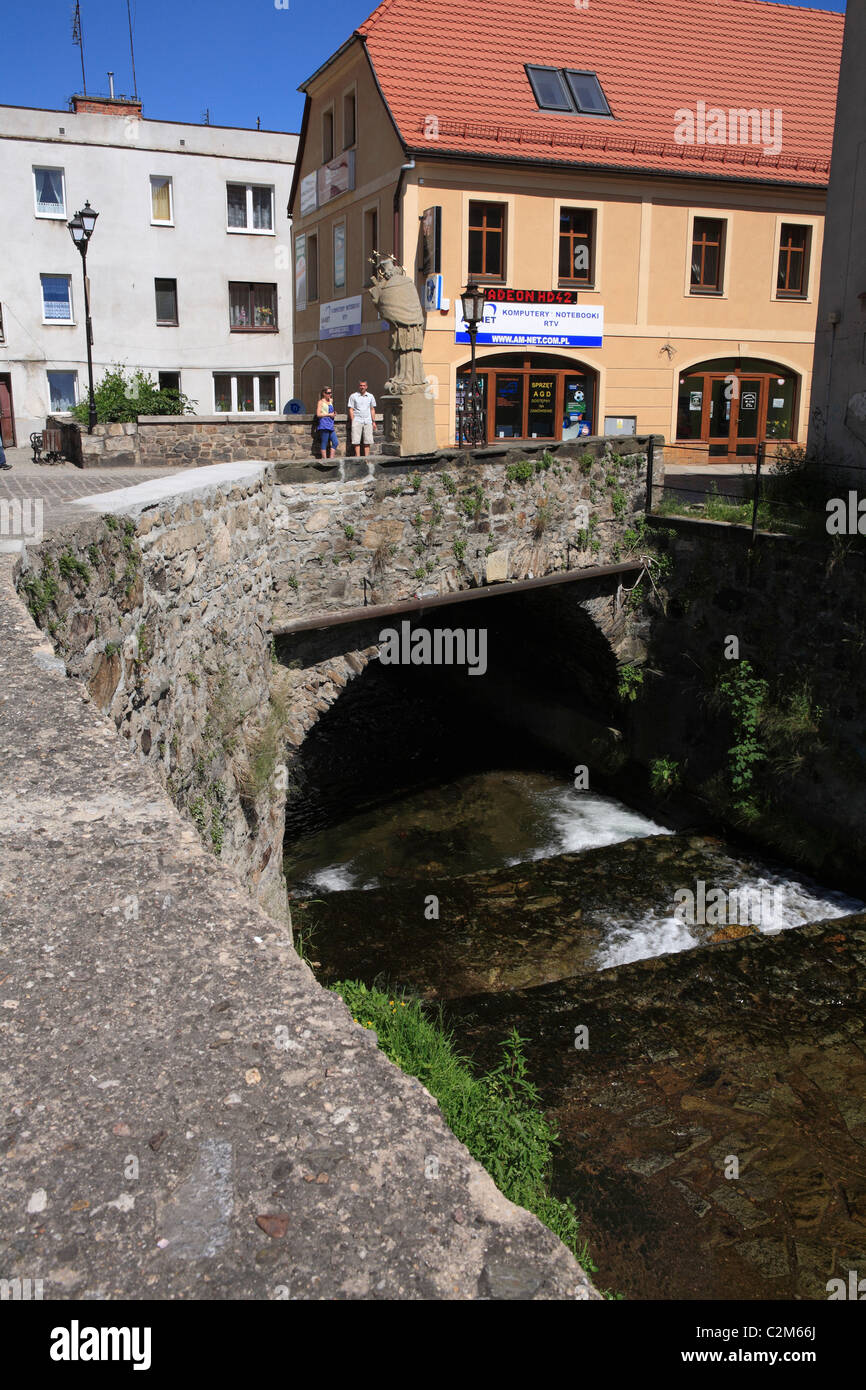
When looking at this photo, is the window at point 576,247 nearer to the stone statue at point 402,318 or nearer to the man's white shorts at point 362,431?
the man's white shorts at point 362,431

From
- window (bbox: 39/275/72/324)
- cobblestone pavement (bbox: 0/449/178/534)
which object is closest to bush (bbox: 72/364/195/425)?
cobblestone pavement (bbox: 0/449/178/534)

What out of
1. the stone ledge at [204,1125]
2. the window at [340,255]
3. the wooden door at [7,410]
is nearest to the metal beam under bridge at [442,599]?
the stone ledge at [204,1125]

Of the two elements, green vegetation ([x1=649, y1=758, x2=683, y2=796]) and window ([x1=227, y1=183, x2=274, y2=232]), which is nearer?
green vegetation ([x1=649, y1=758, x2=683, y2=796])

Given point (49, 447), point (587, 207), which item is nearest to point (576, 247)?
point (587, 207)

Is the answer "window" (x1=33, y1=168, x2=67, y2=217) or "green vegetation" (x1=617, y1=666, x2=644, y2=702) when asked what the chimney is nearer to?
"window" (x1=33, y1=168, x2=67, y2=217)

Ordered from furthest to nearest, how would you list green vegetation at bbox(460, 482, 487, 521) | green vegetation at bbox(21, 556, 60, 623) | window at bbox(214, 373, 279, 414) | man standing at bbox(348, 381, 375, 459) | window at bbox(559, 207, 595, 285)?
window at bbox(214, 373, 279, 414), window at bbox(559, 207, 595, 285), man standing at bbox(348, 381, 375, 459), green vegetation at bbox(460, 482, 487, 521), green vegetation at bbox(21, 556, 60, 623)

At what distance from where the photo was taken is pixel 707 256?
2184 centimetres

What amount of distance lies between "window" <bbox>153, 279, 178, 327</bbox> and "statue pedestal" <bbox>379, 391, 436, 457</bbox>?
19.4m

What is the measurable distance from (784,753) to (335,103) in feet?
58.4

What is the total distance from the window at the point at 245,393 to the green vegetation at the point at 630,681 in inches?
758

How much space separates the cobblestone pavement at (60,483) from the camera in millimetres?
7242

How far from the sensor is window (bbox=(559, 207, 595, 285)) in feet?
67.8

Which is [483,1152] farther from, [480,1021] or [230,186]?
[230,186]
